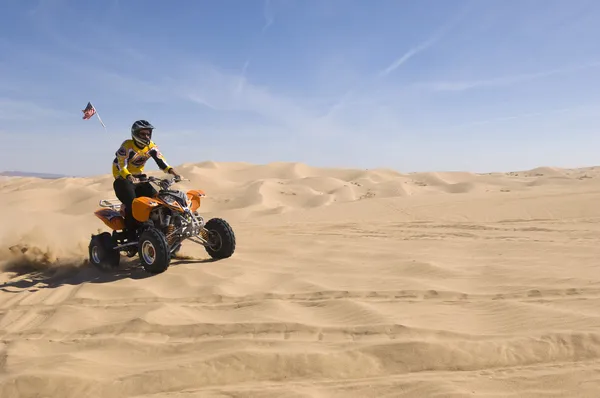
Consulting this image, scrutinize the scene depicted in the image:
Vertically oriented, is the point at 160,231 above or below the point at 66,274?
above

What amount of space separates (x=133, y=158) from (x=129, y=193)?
47 centimetres

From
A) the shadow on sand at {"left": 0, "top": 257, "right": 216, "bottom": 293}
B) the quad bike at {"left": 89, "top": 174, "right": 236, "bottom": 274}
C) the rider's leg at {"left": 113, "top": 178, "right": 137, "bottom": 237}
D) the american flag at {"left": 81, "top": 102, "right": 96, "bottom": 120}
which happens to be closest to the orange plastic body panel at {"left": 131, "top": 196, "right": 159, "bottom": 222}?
the quad bike at {"left": 89, "top": 174, "right": 236, "bottom": 274}

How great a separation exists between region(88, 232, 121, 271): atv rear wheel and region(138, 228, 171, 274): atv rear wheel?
59 cm

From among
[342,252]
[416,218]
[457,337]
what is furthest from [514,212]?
[457,337]

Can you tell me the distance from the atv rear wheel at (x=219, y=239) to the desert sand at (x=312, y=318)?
205 millimetres

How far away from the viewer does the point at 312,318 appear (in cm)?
352

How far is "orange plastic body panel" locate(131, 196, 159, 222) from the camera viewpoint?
530 centimetres

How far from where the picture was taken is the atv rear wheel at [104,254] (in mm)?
5562

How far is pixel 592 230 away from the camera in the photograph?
782 cm

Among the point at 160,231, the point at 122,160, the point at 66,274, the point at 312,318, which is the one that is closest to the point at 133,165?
the point at 122,160

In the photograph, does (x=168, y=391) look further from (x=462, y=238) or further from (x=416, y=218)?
(x=416, y=218)

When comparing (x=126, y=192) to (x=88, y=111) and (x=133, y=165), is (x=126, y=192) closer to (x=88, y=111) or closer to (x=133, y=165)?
(x=133, y=165)

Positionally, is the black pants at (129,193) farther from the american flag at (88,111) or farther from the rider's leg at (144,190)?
the american flag at (88,111)

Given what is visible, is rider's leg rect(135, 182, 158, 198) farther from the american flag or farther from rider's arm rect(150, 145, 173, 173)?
the american flag
